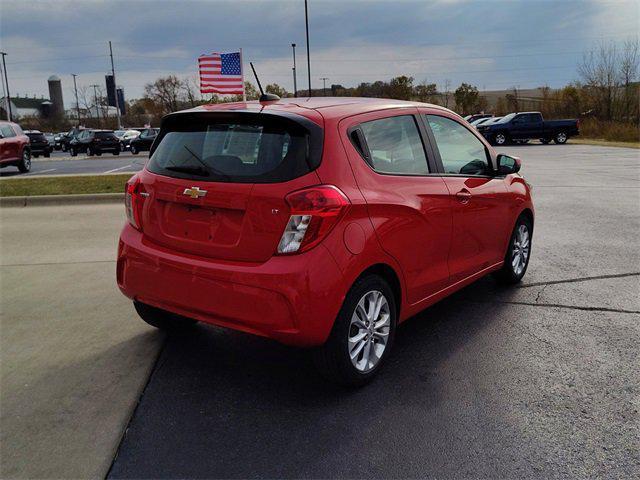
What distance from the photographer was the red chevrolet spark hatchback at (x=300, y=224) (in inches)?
123

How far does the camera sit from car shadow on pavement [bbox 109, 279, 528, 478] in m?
2.80

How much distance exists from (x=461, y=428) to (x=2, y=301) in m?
4.14

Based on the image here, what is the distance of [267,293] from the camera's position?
3.10m

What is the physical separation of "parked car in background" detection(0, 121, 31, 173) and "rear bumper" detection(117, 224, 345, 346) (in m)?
19.1

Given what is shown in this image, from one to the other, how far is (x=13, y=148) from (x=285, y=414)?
20316 millimetres

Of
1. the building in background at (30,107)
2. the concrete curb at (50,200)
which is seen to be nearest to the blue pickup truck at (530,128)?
the concrete curb at (50,200)

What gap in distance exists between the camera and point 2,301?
513 cm

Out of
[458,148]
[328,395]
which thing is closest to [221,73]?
[458,148]

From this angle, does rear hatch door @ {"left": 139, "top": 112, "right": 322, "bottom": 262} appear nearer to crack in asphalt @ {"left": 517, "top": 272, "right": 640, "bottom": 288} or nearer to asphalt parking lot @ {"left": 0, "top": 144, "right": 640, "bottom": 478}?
asphalt parking lot @ {"left": 0, "top": 144, "right": 640, "bottom": 478}

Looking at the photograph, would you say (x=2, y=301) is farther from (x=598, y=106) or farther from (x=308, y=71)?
(x=598, y=106)

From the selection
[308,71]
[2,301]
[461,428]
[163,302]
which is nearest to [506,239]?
[461,428]

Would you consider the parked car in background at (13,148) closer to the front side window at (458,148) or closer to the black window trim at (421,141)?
the front side window at (458,148)

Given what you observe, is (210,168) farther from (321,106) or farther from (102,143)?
(102,143)

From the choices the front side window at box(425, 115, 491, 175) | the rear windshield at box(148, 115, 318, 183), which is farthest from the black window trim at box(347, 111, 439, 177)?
the rear windshield at box(148, 115, 318, 183)
